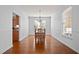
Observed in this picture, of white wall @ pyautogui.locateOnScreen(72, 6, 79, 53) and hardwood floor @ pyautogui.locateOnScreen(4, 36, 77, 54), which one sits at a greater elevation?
white wall @ pyautogui.locateOnScreen(72, 6, 79, 53)

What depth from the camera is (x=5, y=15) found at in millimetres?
4094

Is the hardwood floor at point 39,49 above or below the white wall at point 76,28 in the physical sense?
below

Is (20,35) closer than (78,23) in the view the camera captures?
No

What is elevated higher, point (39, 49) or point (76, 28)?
point (76, 28)

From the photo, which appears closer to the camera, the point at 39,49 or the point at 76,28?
the point at 76,28

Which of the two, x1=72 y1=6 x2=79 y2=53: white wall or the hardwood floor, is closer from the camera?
x1=72 y1=6 x2=79 y2=53: white wall

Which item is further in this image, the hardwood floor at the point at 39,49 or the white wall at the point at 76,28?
the hardwood floor at the point at 39,49
